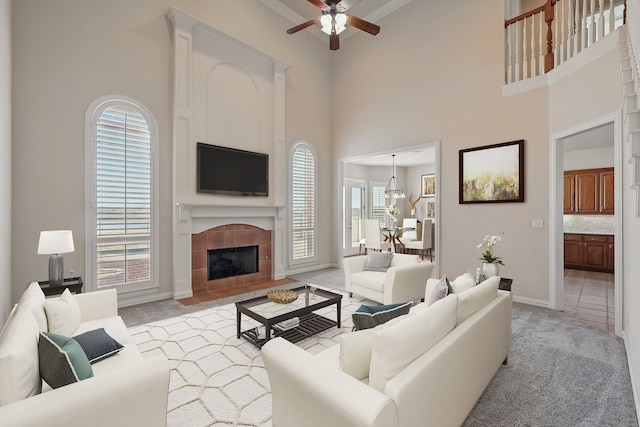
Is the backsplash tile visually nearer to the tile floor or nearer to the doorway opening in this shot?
the doorway opening

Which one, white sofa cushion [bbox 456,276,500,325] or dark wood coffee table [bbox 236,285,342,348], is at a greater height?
white sofa cushion [bbox 456,276,500,325]

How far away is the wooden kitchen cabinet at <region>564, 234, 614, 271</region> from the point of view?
19.5 feet

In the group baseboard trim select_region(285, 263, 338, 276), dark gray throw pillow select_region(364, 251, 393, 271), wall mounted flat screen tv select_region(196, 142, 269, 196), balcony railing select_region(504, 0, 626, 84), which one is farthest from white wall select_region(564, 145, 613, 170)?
wall mounted flat screen tv select_region(196, 142, 269, 196)

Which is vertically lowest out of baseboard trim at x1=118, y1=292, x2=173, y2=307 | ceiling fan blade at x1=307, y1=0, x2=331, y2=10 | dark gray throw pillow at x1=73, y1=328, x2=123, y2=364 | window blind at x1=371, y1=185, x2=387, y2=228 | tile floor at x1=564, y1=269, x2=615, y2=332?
tile floor at x1=564, y1=269, x2=615, y2=332

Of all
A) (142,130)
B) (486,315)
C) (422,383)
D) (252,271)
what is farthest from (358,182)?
(422,383)

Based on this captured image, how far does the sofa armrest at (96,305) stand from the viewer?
2461 millimetres

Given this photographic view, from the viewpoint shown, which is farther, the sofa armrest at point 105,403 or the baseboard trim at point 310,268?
the baseboard trim at point 310,268

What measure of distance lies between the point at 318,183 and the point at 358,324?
494cm

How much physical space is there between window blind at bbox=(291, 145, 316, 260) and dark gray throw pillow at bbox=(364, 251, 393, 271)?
6.85ft

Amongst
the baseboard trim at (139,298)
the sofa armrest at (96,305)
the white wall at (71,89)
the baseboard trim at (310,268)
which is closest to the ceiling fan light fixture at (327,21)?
the white wall at (71,89)

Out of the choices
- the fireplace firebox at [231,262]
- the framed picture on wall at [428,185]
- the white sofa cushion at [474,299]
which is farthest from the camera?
the framed picture on wall at [428,185]

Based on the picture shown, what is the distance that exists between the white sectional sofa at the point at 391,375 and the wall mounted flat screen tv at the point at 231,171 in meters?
3.60

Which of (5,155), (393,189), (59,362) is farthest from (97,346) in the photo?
(393,189)

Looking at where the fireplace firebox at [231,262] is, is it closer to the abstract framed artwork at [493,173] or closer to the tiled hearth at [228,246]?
the tiled hearth at [228,246]
